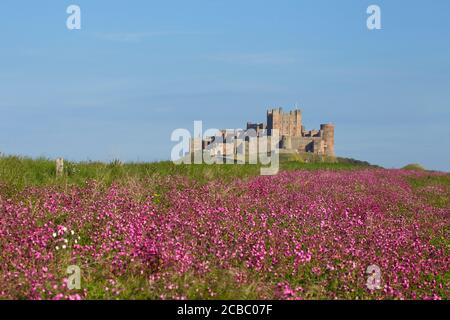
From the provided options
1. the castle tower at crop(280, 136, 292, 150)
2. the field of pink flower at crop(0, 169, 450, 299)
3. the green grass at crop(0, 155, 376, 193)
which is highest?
the castle tower at crop(280, 136, 292, 150)

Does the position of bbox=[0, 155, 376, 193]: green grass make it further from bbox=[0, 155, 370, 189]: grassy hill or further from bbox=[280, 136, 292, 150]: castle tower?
bbox=[280, 136, 292, 150]: castle tower

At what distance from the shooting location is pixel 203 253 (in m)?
6.91

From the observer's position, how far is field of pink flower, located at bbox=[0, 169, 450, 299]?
228 inches

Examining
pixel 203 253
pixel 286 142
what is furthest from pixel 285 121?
pixel 203 253

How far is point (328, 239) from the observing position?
8.09 m

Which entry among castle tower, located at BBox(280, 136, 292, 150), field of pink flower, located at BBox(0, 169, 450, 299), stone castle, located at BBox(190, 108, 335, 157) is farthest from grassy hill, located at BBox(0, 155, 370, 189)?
castle tower, located at BBox(280, 136, 292, 150)

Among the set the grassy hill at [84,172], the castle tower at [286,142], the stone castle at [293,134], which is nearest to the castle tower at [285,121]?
the stone castle at [293,134]

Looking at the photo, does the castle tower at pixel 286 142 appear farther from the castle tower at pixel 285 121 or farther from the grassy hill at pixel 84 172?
the grassy hill at pixel 84 172

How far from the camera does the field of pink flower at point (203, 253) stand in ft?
19.0

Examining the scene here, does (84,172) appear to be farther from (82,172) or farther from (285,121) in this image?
(285,121)

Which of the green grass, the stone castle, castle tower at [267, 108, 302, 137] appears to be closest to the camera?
the green grass
